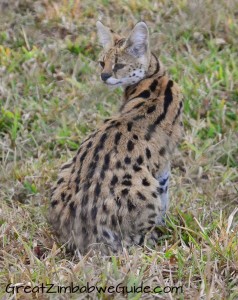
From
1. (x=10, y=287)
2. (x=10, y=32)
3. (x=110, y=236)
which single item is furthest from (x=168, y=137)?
(x=10, y=32)

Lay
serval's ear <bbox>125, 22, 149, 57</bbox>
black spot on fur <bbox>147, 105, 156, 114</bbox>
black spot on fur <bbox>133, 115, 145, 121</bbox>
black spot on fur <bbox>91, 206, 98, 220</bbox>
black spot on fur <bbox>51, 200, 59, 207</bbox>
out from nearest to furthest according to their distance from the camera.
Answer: black spot on fur <bbox>91, 206, 98, 220</bbox> → black spot on fur <bbox>51, 200, 59, 207</bbox> → black spot on fur <bbox>133, 115, 145, 121</bbox> → black spot on fur <bbox>147, 105, 156, 114</bbox> → serval's ear <bbox>125, 22, 149, 57</bbox>

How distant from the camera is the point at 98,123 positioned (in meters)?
8.66

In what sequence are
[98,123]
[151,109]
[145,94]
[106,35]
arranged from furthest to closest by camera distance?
[98,123] < [106,35] < [145,94] < [151,109]

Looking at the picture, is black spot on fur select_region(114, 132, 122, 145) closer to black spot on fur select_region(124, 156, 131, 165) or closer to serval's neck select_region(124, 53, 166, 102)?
black spot on fur select_region(124, 156, 131, 165)

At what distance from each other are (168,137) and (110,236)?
111 centimetres

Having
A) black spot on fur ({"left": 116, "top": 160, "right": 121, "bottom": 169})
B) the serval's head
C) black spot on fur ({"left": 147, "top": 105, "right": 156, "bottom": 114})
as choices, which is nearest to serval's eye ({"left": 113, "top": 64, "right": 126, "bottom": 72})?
the serval's head

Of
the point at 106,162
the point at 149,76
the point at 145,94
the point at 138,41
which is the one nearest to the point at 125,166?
the point at 106,162

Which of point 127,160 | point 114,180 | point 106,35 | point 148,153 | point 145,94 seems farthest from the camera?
point 106,35

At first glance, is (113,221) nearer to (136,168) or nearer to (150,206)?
(150,206)

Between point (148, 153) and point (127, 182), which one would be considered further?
point (148, 153)

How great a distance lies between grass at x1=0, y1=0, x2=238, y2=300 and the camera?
219 inches

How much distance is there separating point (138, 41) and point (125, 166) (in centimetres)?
131

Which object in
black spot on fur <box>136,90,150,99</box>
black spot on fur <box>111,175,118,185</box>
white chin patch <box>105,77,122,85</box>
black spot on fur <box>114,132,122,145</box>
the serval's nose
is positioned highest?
the serval's nose

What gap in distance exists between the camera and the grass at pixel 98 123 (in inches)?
219
